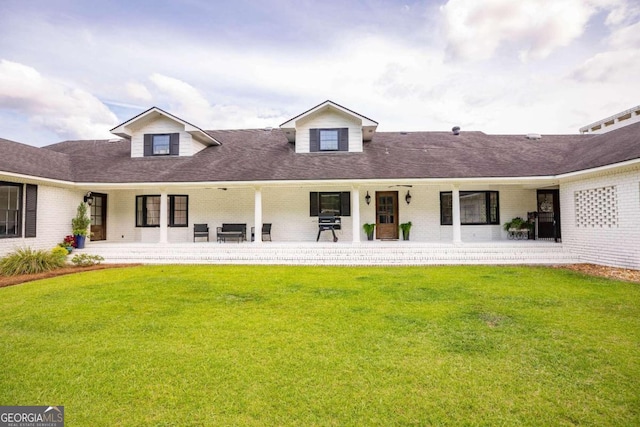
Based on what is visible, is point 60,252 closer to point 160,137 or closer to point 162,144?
point 162,144

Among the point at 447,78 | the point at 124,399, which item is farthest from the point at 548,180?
the point at 124,399

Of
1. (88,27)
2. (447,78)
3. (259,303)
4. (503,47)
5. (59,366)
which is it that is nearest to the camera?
(59,366)

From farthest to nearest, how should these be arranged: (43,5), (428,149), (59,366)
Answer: (428,149) < (43,5) < (59,366)

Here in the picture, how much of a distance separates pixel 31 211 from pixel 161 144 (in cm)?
542

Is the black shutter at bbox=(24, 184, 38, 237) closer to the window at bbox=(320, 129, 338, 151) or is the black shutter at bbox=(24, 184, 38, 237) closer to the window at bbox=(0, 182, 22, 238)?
the window at bbox=(0, 182, 22, 238)

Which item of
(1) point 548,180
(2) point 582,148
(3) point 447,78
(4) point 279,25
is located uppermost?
(4) point 279,25

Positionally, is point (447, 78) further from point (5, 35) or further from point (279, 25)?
point (5, 35)

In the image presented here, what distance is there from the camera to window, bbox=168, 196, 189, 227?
14.5 meters

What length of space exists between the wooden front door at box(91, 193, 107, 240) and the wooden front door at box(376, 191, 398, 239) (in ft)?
40.2

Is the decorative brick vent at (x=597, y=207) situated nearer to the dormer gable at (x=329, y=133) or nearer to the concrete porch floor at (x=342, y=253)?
the concrete porch floor at (x=342, y=253)

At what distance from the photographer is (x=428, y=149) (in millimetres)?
14750

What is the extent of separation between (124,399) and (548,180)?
13.7 metres

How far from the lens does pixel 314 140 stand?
14.4m

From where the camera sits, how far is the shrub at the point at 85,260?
35.6 ft
